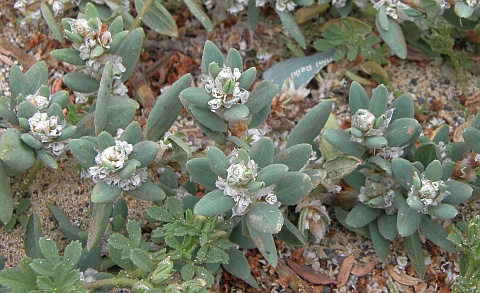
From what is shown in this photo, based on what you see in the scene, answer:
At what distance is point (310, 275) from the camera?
8.37ft

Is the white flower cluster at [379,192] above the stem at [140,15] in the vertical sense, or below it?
below

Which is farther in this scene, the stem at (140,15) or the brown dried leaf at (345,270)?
the stem at (140,15)

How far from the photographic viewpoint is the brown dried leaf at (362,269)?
2.57 meters

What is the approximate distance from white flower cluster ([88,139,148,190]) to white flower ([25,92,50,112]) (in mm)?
338

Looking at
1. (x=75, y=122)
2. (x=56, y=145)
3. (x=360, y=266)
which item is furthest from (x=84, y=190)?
(x=360, y=266)

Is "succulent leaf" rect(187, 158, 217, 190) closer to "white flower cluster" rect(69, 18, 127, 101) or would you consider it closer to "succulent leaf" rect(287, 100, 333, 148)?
"succulent leaf" rect(287, 100, 333, 148)

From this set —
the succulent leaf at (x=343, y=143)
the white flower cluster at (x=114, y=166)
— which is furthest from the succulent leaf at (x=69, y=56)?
the succulent leaf at (x=343, y=143)

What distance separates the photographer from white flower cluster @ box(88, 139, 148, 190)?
206cm

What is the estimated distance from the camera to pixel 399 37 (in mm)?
2770

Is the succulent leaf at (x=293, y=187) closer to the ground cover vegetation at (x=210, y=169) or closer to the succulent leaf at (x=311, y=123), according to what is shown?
the ground cover vegetation at (x=210, y=169)

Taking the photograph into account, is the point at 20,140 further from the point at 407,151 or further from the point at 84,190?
the point at 407,151

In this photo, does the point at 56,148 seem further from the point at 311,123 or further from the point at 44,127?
the point at 311,123

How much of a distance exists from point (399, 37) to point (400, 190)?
782 mm

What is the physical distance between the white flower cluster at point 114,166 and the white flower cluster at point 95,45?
45cm
